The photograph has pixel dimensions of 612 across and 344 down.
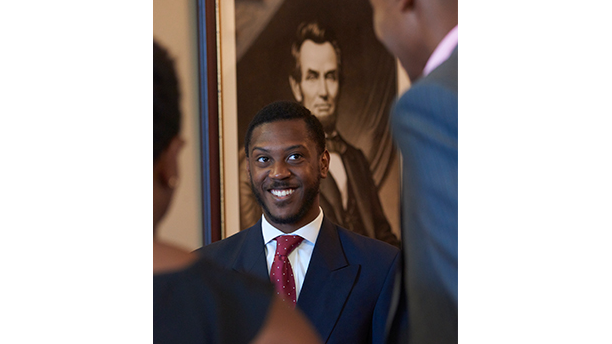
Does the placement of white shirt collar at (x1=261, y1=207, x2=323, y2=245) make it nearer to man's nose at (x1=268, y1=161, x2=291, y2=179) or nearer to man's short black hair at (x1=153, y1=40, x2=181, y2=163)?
man's nose at (x1=268, y1=161, x2=291, y2=179)

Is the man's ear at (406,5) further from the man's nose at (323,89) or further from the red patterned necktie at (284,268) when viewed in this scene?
the man's nose at (323,89)

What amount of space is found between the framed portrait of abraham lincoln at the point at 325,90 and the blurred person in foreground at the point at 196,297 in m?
0.24

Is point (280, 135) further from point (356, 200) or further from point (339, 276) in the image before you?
point (356, 200)

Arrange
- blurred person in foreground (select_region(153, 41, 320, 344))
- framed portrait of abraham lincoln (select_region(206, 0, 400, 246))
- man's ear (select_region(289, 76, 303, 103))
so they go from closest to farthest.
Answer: blurred person in foreground (select_region(153, 41, 320, 344)) < framed portrait of abraham lincoln (select_region(206, 0, 400, 246)) < man's ear (select_region(289, 76, 303, 103))

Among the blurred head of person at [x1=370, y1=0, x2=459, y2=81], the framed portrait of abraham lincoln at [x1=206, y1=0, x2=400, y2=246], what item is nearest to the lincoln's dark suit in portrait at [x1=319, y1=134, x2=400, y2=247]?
the framed portrait of abraham lincoln at [x1=206, y1=0, x2=400, y2=246]

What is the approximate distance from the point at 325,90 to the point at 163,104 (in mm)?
501

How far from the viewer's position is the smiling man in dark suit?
57 centimetres

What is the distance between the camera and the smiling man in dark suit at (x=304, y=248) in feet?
1.86

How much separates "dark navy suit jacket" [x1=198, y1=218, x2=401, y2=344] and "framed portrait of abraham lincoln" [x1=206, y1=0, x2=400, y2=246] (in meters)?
0.08

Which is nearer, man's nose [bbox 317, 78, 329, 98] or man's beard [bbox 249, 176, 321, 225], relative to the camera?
man's beard [bbox 249, 176, 321, 225]

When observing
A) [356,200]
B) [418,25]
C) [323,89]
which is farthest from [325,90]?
[418,25]

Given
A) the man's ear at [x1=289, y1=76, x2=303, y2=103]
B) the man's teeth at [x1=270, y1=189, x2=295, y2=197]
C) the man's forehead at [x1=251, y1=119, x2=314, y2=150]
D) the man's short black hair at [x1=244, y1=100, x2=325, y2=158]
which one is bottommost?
the man's teeth at [x1=270, y1=189, x2=295, y2=197]

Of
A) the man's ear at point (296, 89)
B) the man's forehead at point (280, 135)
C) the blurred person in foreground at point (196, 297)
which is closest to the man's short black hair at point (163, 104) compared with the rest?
the blurred person in foreground at point (196, 297)
